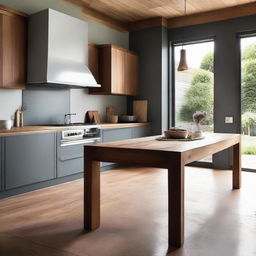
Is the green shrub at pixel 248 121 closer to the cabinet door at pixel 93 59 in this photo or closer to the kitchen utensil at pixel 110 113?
the kitchen utensil at pixel 110 113

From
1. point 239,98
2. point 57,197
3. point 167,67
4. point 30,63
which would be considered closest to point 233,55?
point 239,98

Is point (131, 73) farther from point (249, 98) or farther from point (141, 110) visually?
point (249, 98)

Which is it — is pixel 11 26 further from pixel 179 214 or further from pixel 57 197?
pixel 179 214

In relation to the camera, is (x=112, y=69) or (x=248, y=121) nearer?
(x=248, y=121)

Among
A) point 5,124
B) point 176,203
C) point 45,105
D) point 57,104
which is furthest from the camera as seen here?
point 57,104

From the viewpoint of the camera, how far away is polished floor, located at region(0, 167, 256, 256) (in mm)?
2256

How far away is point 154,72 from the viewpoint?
605cm

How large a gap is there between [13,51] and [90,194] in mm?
2426

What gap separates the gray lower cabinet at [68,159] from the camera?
4.27m

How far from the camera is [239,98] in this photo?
5.42 meters

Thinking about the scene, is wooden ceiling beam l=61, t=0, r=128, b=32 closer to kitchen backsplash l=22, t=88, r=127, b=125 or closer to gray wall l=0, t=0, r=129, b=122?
gray wall l=0, t=0, r=129, b=122

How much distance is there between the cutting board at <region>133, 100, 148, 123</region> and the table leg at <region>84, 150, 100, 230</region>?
3.50 meters

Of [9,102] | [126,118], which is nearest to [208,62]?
[126,118]

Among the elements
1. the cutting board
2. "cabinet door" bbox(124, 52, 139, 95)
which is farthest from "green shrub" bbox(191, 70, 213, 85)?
"cabinet door" bbox(124, 52, 139, 95)
